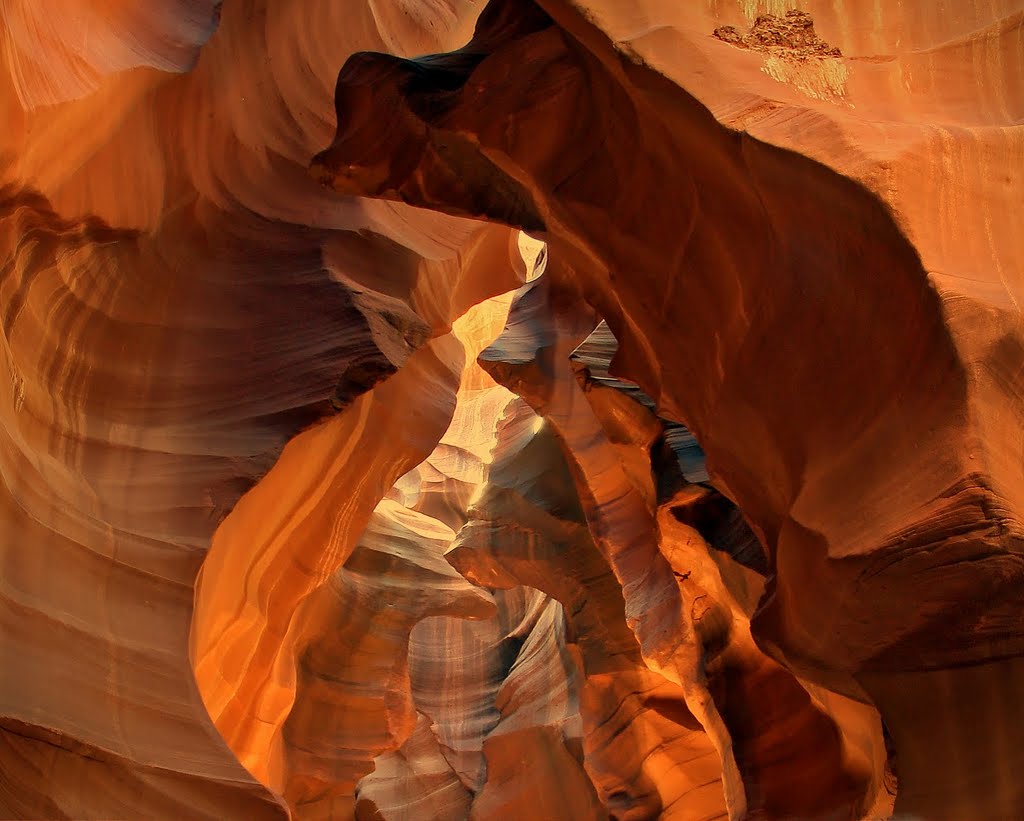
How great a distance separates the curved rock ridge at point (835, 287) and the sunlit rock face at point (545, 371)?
1 centimetres

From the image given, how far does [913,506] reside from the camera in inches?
106

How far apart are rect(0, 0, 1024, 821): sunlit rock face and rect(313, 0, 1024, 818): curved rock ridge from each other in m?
0.01

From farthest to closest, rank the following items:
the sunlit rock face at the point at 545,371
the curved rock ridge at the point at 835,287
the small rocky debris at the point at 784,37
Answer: the small rocky debris at the point at 784,37, the sunlit rock face at the point at 545,371, the curved rock ridge at the point at 835,287

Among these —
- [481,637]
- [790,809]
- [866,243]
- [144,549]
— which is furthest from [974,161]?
[481,637]

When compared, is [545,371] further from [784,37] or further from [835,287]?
[835,287]

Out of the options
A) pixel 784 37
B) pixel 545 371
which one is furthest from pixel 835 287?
pixel 545 371

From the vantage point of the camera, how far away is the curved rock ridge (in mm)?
2719

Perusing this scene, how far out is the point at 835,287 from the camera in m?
3.10

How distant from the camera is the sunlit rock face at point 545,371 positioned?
2918mm

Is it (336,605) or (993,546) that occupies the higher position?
(993,546)

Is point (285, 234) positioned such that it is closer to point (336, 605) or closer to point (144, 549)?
point (144, 549)

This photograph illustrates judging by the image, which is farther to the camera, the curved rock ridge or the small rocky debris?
the small rocky debris

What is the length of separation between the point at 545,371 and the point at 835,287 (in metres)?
4.01

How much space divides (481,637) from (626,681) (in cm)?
324
